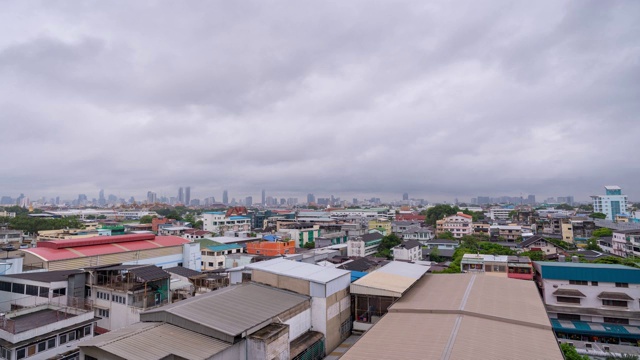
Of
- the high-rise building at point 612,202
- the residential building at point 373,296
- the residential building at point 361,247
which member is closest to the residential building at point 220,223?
the residential building at point 361,247

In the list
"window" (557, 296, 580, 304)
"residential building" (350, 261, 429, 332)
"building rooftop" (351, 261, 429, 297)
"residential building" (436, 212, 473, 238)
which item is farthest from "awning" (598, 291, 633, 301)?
"residential building" (436, 212, 473, 238)

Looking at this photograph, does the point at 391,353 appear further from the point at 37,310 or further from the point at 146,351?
the point at 37,310

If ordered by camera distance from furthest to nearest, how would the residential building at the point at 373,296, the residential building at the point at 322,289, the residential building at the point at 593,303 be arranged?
the residential building at the point at 593,303
the residential building at the point at 373,296
the residential building at the point at 322,289

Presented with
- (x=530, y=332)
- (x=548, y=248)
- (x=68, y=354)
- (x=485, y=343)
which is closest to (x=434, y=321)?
(x=485, y=343)

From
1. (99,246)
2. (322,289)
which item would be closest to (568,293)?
(322,289)

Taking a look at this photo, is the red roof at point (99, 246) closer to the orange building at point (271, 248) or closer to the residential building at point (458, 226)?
the orange building at point (271, 248)

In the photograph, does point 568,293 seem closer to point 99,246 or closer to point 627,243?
point 627,243

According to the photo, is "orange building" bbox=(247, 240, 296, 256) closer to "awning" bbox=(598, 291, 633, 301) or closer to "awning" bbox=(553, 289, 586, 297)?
"awning" bbox=(553, 289, 586, 297)
